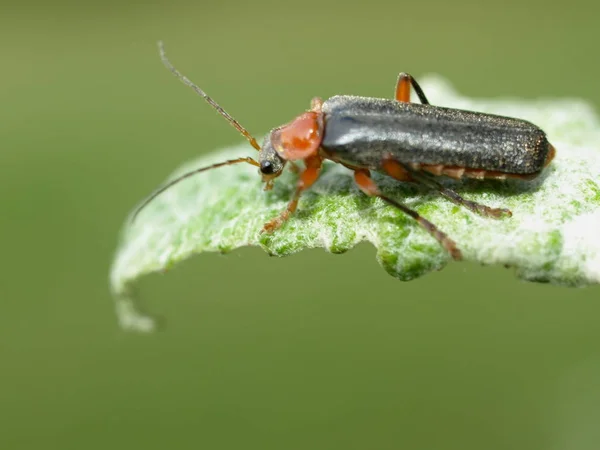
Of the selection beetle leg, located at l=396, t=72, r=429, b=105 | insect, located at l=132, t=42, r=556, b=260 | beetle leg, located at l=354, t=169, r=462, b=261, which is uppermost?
beetle leg, located at l=396, t=72, r=429, b=105

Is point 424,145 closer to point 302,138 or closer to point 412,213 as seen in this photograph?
point 412,213

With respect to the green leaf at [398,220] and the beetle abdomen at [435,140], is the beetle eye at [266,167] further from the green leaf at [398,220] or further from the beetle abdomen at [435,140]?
the beetle abdomen at [435,140]

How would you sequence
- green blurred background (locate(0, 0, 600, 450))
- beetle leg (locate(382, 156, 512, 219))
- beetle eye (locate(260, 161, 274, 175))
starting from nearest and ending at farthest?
beetle leg (locate(382, 156, 512, 219)) → beetle eye (locate(260, 161, 274, 175)) → green blurred background (locate(0, 0, 600, 450))

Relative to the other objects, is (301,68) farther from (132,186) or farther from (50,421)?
(50,421)

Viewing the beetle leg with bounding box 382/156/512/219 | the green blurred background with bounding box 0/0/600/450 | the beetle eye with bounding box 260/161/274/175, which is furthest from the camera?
the green blurred background with bounding box 0/0/600/450

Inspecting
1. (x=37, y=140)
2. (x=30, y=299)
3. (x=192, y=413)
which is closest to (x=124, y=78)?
(x=37, y=140)

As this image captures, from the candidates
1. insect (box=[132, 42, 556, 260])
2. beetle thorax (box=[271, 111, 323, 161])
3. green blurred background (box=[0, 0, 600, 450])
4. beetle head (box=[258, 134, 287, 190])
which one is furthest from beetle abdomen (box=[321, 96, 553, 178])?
green blurred background (box=[0, 0, 600, 450])

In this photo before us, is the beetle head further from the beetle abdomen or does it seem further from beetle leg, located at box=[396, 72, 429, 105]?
beetle leg, located at box=[396, 72, 429, 105]
